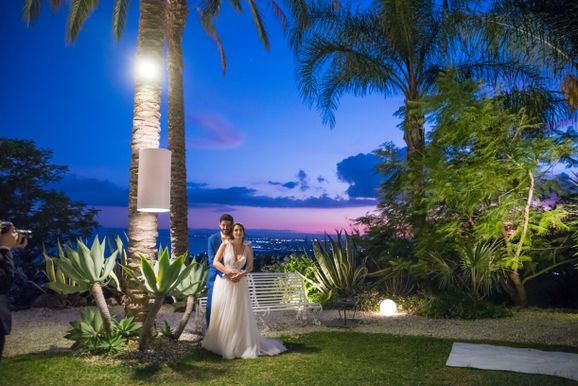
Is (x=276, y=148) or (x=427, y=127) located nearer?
(x=427, y=127)

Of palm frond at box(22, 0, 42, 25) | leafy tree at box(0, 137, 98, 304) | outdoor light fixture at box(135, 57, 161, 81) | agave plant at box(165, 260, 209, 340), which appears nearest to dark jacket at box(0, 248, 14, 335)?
agave plant at box(165, 260, 209, 340)

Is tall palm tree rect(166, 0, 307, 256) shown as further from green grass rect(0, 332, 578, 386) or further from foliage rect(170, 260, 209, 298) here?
green grass rect(0, 332, 578, 386)

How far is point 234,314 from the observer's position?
6812 mm

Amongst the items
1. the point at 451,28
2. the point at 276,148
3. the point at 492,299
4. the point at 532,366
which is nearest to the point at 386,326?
the point at 532,366

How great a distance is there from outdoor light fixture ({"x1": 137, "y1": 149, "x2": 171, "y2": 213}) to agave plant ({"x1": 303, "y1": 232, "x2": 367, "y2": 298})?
5.33 m

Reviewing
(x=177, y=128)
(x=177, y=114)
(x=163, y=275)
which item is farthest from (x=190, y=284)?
(x=177, y=114)

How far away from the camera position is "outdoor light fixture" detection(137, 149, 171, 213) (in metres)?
6.46

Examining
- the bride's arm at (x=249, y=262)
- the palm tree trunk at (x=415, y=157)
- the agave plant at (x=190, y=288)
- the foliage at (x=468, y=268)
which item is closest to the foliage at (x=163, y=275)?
the agave plant at (x=190, y=288)

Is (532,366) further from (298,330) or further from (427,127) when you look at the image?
(427,127)

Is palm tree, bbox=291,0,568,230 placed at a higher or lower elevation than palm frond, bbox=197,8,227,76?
lower

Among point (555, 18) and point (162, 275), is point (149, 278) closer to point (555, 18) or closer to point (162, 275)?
point (162, 275)

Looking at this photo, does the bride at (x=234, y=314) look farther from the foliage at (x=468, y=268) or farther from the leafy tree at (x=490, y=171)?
the foliage at (x=468, y=268)

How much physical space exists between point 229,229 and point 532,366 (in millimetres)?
4119

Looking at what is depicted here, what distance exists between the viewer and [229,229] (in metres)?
7.29
